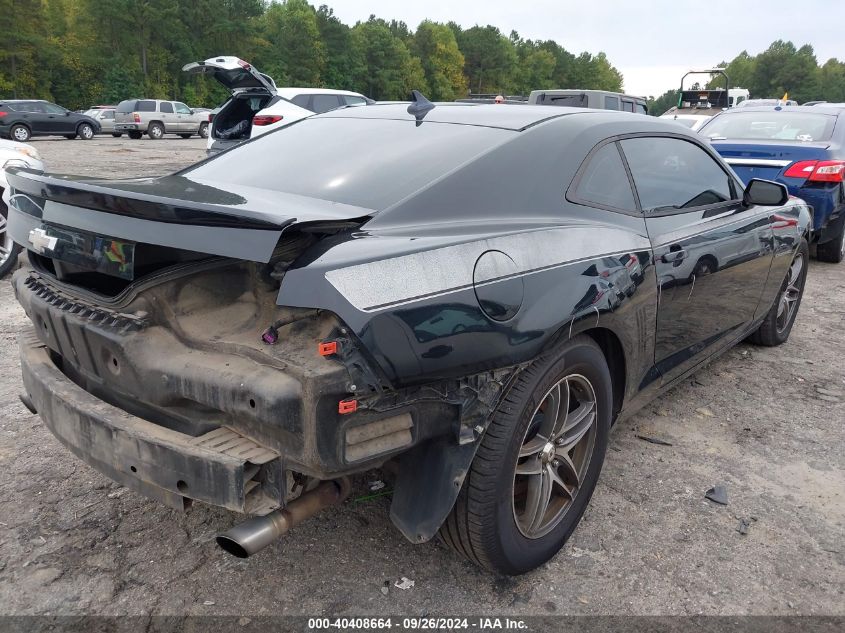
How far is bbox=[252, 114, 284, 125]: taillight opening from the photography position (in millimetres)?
10211

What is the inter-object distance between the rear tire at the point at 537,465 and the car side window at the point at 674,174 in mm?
936

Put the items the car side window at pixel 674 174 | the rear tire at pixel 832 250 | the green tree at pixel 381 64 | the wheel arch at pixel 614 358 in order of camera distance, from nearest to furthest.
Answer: the wheel arch at pixel 614 358, the car side window at pixel 674 174, the rear tire at pixel 832 250, the green tree at pixel 381 64

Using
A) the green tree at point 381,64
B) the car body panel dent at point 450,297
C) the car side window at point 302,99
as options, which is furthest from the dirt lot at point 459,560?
the green tree at point 381,64

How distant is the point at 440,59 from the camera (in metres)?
81.7

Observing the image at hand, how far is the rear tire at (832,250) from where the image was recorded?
7684 mm

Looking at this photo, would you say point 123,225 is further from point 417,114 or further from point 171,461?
point 417,114

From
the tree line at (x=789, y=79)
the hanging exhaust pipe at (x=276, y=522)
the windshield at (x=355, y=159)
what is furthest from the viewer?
the tree line at (x=789, y=79)

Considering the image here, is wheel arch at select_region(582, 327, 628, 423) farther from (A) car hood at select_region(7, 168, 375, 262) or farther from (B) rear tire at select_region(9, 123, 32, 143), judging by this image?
(B) rear tire at select_region(9, 123, 32, 143)

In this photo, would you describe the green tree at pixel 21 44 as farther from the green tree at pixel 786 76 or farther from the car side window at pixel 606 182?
the green tree at pixel 786 76

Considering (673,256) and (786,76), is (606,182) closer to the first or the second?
(673,256)

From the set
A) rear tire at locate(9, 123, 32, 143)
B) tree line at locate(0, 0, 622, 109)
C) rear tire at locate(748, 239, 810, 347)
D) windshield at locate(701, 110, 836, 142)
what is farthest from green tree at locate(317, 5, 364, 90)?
rear tire at locate(748, 239, 810, 347)

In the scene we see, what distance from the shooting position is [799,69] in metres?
89.0

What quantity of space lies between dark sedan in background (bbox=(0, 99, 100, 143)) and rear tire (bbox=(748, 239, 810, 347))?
27.0 meters

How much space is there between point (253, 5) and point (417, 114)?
209 ft
